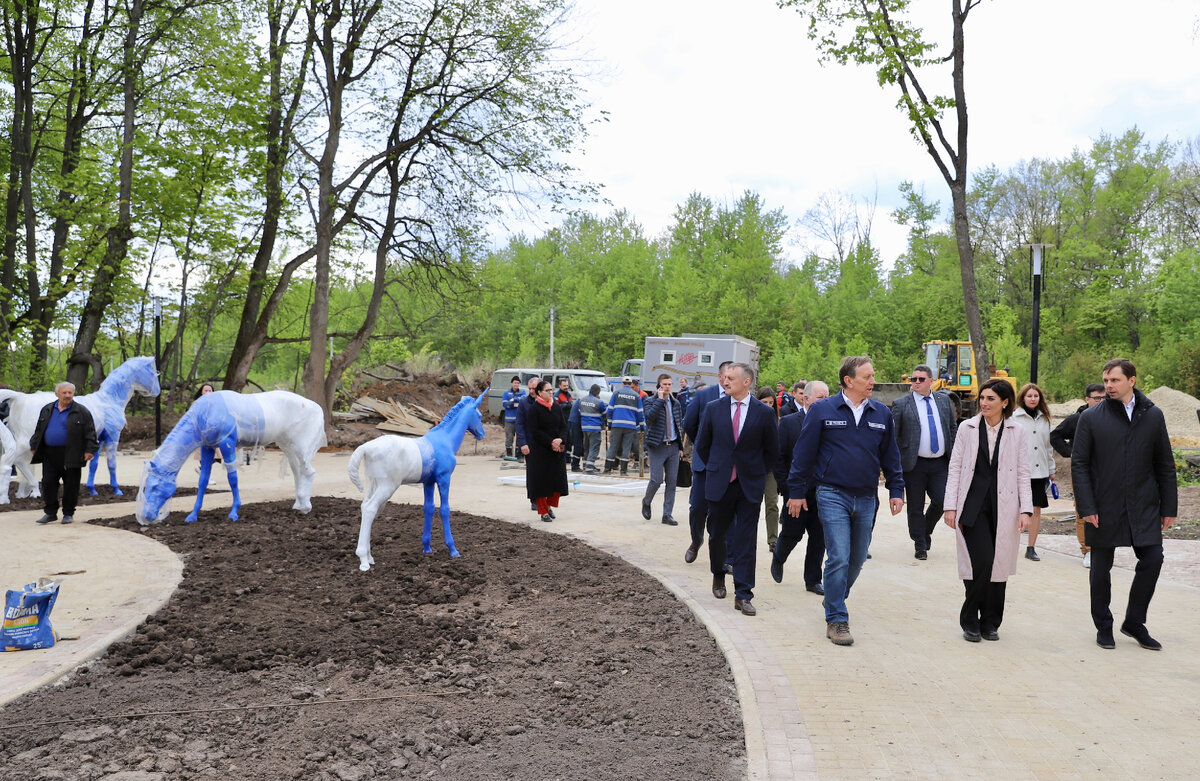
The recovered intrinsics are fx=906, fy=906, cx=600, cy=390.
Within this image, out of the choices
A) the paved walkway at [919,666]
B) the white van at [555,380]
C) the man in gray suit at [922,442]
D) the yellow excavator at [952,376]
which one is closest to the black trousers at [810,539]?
the paved walkway at [919,666]

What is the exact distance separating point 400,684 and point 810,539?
3.95 m

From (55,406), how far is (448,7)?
644 inches

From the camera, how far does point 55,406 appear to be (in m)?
10.7

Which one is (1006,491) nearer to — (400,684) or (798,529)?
(798,529)

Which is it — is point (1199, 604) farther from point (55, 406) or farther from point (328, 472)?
point (328, 472)

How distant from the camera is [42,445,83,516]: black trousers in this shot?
1063cm

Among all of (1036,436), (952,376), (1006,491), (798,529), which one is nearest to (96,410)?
(798,529)

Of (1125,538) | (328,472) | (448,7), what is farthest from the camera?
(448,7)

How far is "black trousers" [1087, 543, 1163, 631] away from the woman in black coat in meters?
6.23

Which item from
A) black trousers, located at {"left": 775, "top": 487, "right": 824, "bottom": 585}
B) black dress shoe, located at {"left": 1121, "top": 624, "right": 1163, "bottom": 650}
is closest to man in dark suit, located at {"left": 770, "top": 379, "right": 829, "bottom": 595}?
black trousers, located at {"left": 775, "top": 487, "right": 824, "bottom": 585}

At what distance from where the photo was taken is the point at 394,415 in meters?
28.0

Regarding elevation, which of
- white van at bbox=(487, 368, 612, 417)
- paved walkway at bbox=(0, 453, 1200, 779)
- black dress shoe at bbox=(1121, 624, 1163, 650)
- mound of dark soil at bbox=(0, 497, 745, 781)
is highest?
white van at bbox=(487, 368, 612, 417)

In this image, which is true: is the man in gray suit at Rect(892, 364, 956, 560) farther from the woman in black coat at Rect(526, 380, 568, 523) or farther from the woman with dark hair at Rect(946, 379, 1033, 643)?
the woman in black coat at Rect(526, 380, 568, 523)

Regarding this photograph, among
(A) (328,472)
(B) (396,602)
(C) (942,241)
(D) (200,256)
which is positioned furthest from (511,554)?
(C) (942,241)
